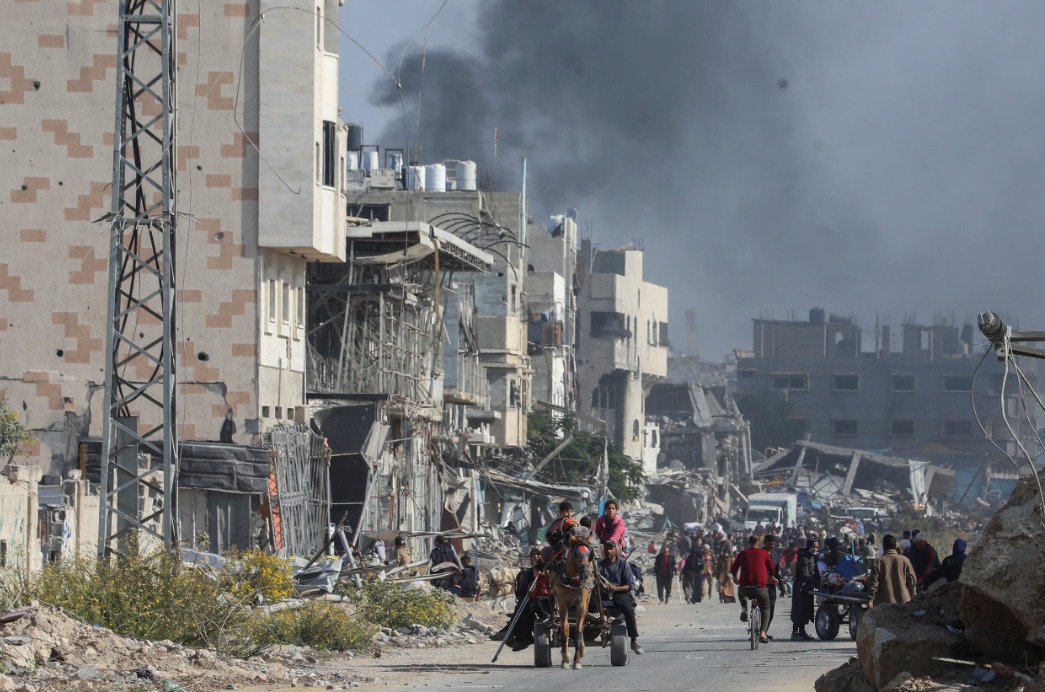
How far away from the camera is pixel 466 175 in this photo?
67.4 metres

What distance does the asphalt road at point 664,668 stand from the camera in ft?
51.1

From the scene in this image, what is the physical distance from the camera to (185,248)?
113 feet

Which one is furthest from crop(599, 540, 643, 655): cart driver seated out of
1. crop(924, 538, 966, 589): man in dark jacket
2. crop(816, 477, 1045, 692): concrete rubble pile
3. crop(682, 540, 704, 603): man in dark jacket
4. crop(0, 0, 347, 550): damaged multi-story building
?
crop(682, 540, 704, 603): man in dark jacket

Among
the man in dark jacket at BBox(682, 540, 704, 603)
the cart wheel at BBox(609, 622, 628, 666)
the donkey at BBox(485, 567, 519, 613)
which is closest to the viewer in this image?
the cart wheel at BBox(609, 622, 628, 666)

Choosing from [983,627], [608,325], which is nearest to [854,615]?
[983,627]

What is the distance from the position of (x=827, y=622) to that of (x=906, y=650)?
11.8m

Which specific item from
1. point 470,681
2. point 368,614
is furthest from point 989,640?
point 368,614

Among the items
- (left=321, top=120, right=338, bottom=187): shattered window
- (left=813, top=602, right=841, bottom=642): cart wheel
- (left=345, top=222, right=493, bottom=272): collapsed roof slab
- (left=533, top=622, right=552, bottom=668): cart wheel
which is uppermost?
(left=321, top=120, right=338, bottom=187): shattered window

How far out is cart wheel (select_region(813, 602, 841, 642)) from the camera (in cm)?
2292

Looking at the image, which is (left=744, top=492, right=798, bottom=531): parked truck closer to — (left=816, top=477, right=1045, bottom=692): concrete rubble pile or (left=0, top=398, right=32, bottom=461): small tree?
(left=0, top=398, right=32, bottom=461): small tree

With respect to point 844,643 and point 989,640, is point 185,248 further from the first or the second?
point 989,640

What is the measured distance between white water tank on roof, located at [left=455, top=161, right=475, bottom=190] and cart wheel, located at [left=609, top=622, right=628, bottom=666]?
5000 cm

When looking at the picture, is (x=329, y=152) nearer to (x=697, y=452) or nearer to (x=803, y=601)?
(x=803, y=601)

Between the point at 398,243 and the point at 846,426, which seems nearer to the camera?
the point at 398,243
